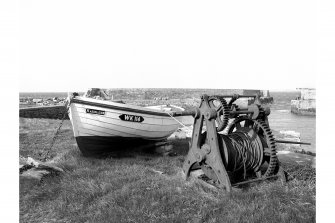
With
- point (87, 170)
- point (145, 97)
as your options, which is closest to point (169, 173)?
point (87, 170)

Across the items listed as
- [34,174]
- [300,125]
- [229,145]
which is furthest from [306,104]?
[34,174]

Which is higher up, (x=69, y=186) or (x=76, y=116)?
(x=76, y=116)

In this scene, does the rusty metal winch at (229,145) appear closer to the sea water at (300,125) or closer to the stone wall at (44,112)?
the sea water at (300,125)

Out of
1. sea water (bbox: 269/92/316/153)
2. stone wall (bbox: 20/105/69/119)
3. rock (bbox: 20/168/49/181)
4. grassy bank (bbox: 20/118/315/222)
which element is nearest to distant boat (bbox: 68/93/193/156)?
grassy bank (bbox: 20/118/315/222)

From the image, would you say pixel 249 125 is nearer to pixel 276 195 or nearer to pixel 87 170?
pixel 276 195

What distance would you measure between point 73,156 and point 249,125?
5610mm

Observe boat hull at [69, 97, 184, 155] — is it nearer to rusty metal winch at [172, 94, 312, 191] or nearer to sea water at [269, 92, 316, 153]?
rusty metal winch at [172, 94, 312, 191]

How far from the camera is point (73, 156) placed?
8281 millimetres

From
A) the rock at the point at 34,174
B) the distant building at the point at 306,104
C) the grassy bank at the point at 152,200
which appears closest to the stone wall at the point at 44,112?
the rock at the point at 34,174

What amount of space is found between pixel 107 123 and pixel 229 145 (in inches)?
164

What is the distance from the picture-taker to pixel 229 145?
5223 mm

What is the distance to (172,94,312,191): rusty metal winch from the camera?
5027 mm

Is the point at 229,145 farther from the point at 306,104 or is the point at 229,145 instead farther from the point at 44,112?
the point at 306,104

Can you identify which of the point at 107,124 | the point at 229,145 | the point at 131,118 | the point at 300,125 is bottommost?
the point at 300,125
